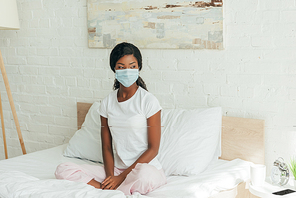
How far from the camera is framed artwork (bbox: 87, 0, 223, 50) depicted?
1.73 m

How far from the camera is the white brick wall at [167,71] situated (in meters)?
1.59

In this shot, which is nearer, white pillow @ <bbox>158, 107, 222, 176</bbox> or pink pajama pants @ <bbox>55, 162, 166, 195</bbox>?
pink pajama pants @ <bbox>55, 162, 166, 195</bbox>

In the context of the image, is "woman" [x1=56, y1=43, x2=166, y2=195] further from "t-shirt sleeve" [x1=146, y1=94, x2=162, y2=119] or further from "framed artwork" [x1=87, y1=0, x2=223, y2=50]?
"framed artwork" [x1=87, y1=0, x2=223, y2=50]

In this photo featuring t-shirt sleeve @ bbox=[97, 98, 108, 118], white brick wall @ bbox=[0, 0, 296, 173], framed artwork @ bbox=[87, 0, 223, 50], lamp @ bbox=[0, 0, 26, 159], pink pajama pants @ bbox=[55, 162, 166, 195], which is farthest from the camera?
lamp @ bbox=[0, 0, 26, 159]

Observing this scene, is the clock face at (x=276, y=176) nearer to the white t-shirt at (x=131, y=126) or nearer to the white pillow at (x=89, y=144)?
the white t-shirt at (x=131, y=126)

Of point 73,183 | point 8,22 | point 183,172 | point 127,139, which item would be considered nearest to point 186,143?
point 183,172

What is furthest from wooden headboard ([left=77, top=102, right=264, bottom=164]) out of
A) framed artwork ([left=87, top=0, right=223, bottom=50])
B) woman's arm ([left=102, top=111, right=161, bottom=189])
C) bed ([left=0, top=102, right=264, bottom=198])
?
woman's arm ([left=102, top=111, right=161, bottom=189])

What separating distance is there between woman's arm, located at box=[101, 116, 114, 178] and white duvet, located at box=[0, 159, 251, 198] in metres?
0.22

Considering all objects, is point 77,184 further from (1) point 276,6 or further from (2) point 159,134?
(1) point 276,6

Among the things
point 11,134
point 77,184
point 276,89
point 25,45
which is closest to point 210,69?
point 276,89

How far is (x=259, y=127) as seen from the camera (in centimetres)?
162

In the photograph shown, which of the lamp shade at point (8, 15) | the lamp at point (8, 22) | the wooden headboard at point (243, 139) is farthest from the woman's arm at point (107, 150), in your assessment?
the lamp shade at point (8, 15)

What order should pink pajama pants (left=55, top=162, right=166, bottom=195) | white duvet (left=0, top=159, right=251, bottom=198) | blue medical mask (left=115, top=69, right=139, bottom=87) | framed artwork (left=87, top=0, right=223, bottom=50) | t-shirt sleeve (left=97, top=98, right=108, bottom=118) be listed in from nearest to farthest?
1. white duvet (left=0, top=159, right=251, bottom=198)
2. pink pajama pants (left=55, top=162, right=166, bottom=195)
3. blue medical mask (left=115, top=69, right=139, bottom=87)
4. t-shirt sleeve (left=97, top=98, right=108, bottom=118)
5. framed artwork (left=87, top=0, right=223, bottom=50)

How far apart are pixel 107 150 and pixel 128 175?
0.16 meters
